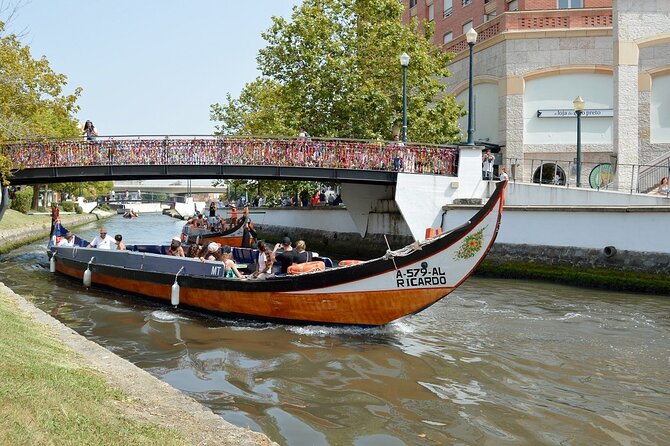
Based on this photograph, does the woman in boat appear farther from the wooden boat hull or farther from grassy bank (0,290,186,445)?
the wooden boat hull

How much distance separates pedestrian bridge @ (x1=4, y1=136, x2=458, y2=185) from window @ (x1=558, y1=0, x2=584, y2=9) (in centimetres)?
1308

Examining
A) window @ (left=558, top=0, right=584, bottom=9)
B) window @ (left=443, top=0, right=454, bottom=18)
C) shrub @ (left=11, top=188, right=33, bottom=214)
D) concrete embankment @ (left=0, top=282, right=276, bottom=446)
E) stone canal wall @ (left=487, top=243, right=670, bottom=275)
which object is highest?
window @ (left=443, top=0, right=454, bottom=18)

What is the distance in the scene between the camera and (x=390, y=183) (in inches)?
986

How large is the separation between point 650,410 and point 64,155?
845 inches

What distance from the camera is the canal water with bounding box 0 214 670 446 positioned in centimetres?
771

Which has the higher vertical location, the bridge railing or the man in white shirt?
the bridge railing

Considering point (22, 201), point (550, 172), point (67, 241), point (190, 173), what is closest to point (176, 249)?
point (67, 241)

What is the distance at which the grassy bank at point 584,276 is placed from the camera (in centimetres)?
1747

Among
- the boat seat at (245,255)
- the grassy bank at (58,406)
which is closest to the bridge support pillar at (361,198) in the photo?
the boat seat at (245,255)

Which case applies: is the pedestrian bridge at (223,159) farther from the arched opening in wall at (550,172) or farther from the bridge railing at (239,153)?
the arched opening in wall at (550,172)

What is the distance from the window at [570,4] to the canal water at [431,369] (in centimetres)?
2045

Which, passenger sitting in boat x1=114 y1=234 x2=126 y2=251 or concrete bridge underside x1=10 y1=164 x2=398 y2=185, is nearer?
passenger sitting in boat x1=114 y1=234 x2=126 y2=251

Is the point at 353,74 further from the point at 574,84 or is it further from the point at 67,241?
the point at 67,241

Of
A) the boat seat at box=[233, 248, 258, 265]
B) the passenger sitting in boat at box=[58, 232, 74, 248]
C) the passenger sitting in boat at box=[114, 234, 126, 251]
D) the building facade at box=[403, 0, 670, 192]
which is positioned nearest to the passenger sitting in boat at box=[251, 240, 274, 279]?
the boat seat at box=[233, 248, 258, 265]
